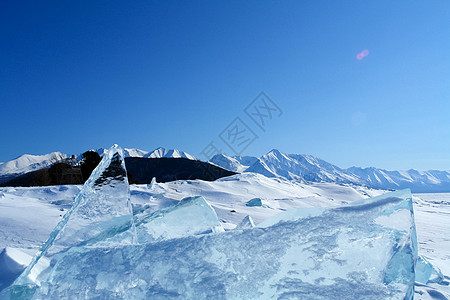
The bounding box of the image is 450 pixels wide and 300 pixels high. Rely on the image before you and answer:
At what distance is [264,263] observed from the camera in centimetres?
127

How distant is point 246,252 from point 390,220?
0.79 meters

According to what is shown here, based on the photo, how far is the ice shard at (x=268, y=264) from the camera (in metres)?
1.18

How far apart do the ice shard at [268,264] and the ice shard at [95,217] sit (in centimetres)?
12

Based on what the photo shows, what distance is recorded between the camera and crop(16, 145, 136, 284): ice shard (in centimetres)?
143

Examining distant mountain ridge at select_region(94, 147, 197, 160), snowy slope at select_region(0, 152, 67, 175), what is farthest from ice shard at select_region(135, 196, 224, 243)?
distant mountain ridge at select_region(94, 147, 197, 160)

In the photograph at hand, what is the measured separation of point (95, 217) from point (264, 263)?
124cm

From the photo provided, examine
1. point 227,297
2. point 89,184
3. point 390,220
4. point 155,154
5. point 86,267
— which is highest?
point 155,154

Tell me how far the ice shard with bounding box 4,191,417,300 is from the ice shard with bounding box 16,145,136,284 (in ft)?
0.40

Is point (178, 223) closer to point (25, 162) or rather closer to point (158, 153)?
point (25, 162)

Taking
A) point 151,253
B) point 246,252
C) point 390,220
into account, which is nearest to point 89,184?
point 151,253

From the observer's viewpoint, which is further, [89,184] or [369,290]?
[89,184]

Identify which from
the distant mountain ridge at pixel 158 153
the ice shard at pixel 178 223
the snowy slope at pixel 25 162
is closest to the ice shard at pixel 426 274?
the ice shard at pixel 178 223

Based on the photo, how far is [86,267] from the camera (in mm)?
1307

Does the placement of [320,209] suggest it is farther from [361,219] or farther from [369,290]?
[369,290]
